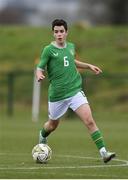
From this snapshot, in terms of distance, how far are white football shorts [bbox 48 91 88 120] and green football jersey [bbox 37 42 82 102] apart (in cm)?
8

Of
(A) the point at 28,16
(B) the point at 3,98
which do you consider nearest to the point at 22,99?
(B) the point at 3,98

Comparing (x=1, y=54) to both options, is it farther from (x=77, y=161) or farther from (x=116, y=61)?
(x=77, y=161)

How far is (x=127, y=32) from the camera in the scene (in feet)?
168

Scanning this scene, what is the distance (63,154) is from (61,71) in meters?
2.70

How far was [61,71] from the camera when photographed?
50.0 feet

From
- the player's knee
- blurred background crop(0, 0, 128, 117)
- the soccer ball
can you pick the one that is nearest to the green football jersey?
the player's knee

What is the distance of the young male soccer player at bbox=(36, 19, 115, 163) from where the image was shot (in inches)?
595

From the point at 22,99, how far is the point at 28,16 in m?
64.7

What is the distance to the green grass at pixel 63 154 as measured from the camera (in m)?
13.0

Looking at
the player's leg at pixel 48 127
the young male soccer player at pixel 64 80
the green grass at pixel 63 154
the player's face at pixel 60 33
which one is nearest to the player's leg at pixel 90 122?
the young male soccer player at pixel 64 80

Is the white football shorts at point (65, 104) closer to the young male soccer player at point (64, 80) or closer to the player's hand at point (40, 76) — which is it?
the young male soccer player at point (64, 80)

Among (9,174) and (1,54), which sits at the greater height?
(9,174)

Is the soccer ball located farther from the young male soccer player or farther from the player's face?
the player's face

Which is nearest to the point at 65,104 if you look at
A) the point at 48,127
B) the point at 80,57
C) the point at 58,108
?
the point at 58,108
